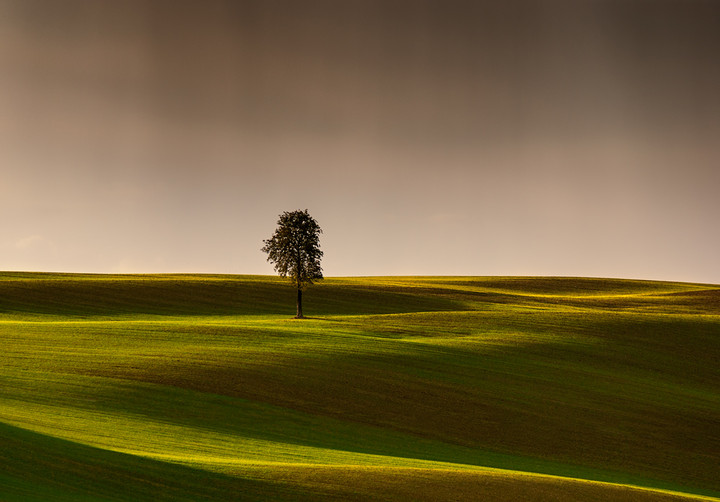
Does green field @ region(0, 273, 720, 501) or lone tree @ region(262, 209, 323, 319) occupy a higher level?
lone tree @ region(262, 209, 323, 319)

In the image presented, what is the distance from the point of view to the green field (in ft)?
55.8

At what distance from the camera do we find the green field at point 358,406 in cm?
1700

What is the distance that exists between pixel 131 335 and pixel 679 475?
24.3 m

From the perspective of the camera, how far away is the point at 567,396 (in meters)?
31.7

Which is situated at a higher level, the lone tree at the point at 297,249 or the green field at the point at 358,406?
the lone tree at the point at 297,249

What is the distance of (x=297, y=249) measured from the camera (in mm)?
53594

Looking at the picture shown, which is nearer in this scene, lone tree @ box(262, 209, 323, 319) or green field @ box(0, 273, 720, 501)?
green field @ box(0, 273, 720, 501)

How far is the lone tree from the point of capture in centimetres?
5334

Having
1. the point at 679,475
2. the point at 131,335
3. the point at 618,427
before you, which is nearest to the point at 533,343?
the point at 618,427

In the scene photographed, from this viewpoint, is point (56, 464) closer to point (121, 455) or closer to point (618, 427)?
point (121, 455)

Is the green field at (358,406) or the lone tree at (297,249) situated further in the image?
the lone tree at (297,249)

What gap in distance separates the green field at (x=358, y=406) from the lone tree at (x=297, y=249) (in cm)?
320

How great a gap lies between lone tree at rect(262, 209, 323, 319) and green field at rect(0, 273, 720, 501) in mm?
3196

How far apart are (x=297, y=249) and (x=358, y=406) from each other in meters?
27.0
